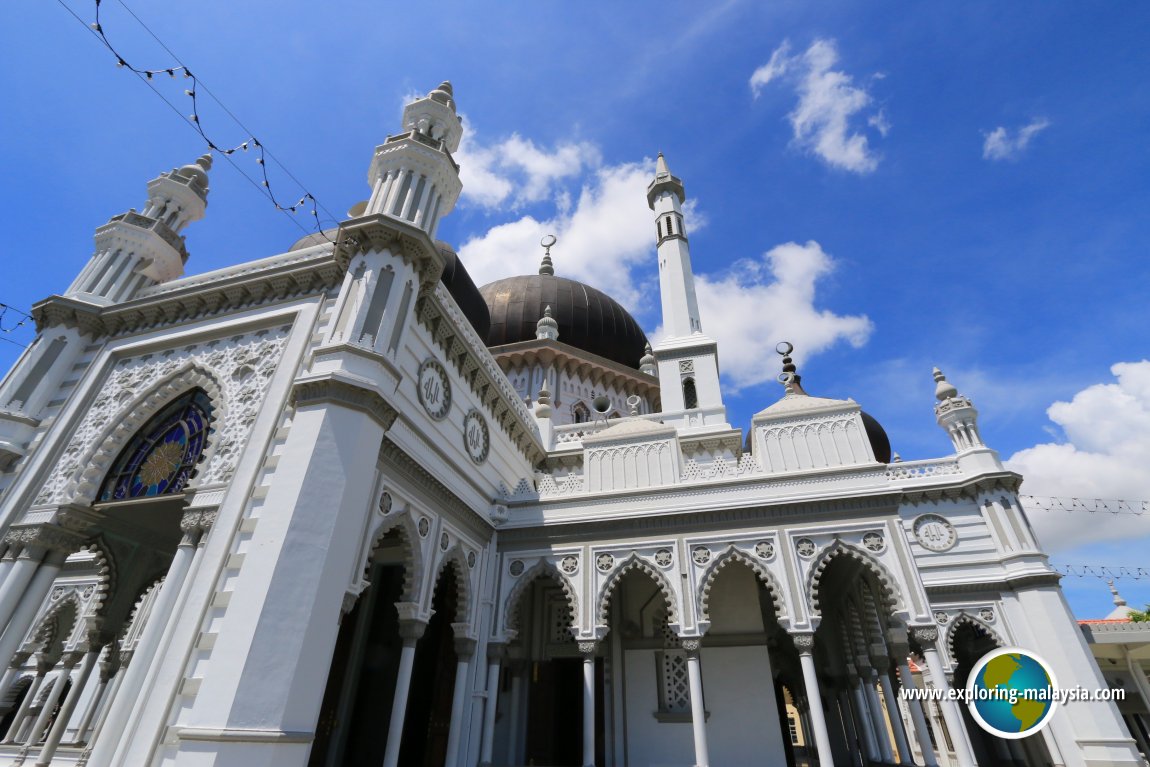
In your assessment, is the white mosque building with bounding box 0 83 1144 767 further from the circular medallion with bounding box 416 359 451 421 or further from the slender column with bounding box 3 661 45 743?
the slender column with bounding box 3 661 45 743

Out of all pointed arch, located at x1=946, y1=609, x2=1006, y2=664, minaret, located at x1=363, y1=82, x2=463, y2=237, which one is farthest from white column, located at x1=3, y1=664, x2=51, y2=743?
pointed arch, located at x1=946, y1=609, x2=1006, y2=664

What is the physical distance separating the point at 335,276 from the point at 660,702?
10.1 meters

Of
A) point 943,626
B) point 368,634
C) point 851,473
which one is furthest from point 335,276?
point 943,626

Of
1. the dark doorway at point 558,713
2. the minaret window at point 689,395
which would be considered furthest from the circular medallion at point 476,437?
the minaret window at point 689,395

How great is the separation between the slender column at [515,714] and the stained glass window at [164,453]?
24.3ft

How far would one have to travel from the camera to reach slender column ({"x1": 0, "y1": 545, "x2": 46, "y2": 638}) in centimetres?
821

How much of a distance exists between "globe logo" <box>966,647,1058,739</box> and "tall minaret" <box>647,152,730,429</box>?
7285mm

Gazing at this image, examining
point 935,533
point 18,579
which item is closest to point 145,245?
point 18,579

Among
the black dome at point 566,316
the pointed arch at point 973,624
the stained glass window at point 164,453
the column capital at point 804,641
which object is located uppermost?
the black dome at point 566,316

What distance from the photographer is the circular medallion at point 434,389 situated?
32.4 feet

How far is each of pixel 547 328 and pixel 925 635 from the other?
1517 cm

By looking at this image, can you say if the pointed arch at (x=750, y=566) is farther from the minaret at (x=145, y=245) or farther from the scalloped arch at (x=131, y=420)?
the minaret at (x=145, y=245)

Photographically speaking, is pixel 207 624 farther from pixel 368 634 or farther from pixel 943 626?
pixel 943 626

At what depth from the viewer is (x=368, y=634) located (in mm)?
11211
